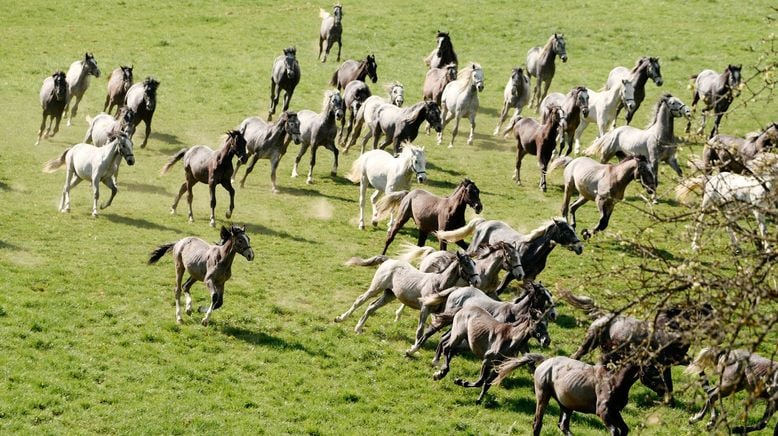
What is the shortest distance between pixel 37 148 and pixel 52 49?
44.6 feet

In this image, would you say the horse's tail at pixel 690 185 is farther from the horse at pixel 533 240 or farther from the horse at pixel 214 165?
the horse at pixel 214 165

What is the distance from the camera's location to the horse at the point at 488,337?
15508 millimetres

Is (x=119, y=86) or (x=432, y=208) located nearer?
(x=432, y=208)

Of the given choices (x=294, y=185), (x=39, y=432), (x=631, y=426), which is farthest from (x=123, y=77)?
(x=631, y=426)

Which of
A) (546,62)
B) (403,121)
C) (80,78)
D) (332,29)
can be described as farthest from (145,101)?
(546,62)

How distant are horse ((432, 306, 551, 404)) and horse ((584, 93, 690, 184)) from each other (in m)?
10.6

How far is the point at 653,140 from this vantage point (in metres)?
25.7

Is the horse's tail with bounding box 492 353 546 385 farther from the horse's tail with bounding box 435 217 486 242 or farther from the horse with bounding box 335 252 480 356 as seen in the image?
the horse's tail with bounding box 435 217 486 242

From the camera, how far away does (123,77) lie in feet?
104

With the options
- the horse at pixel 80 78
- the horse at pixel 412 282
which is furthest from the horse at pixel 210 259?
the horse at pixel 80 78

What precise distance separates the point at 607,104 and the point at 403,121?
6.96 metres

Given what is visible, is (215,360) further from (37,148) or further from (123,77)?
(123,77)

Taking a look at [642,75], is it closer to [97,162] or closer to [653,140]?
[653,140]

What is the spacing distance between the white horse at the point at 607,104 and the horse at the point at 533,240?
10.7 meters
